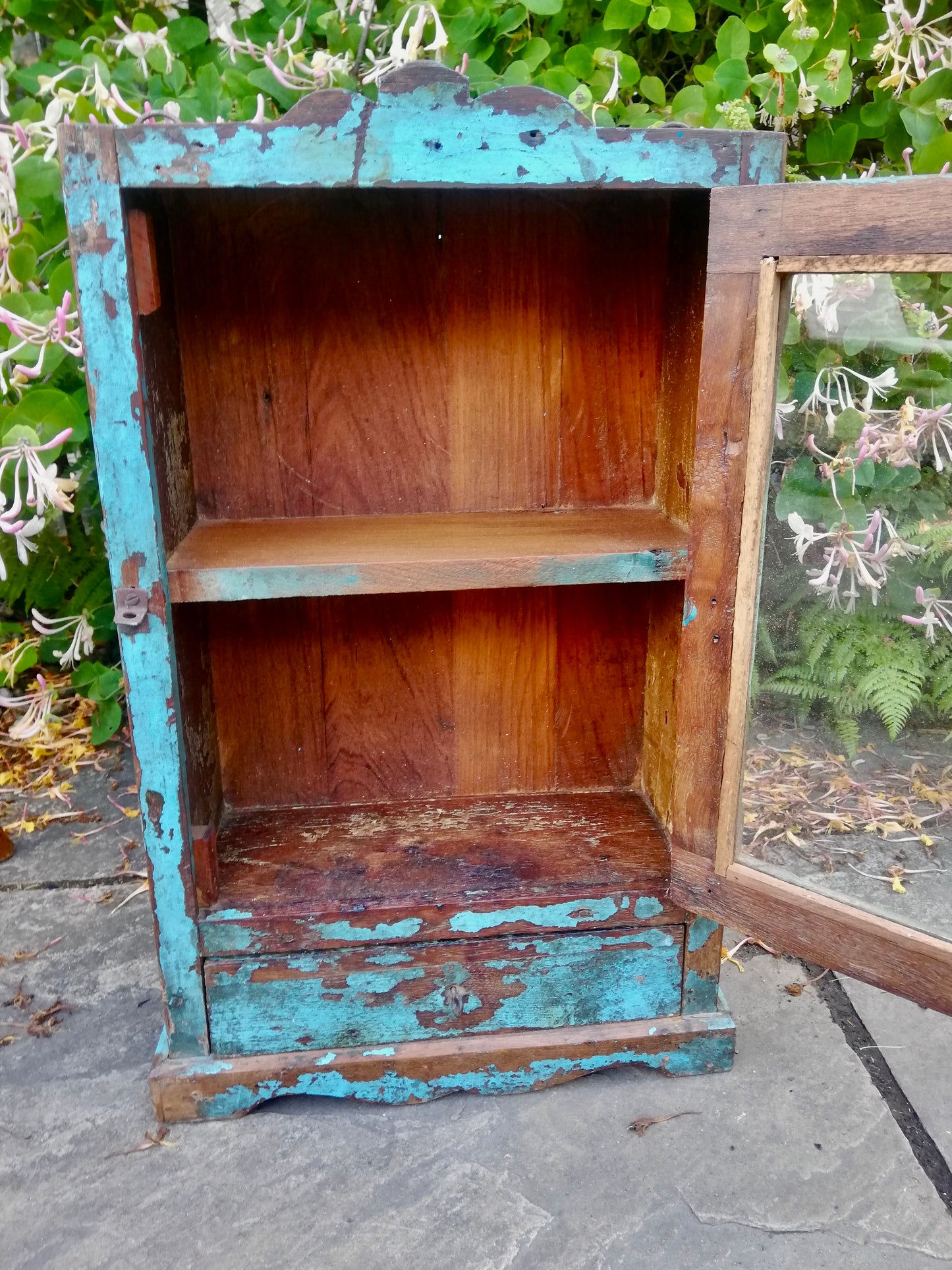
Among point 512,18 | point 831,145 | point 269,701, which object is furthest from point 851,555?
point 512,18

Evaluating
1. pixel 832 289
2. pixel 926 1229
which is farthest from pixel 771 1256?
pixel 832 289

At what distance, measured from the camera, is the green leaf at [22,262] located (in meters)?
1.66

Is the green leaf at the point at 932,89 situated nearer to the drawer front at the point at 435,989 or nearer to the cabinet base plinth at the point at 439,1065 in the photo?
the drawer front at the point at 435,989

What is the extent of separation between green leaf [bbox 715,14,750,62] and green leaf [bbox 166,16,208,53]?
0.99 m

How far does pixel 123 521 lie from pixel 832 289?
0.90 metres

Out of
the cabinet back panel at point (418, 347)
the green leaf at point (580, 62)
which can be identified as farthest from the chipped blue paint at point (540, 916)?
the green leaf at point (580, 62)

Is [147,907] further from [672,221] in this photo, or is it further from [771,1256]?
[672,221]

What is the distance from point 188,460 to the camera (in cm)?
153

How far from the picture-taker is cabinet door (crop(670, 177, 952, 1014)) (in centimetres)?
107

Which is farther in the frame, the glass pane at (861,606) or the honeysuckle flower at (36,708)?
the honeysuckle flower at (36,708)

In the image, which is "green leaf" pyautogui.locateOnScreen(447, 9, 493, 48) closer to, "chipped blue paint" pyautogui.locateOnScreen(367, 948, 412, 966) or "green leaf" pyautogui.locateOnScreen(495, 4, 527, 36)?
"green leaf" pyautogui.locateOnScreen(495, 4, 527, 36)

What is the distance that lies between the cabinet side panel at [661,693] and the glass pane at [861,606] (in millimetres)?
306

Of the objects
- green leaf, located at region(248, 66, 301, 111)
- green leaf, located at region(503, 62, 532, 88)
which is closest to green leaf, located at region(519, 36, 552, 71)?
green leaf, located at region(503, 62, 532, 88)

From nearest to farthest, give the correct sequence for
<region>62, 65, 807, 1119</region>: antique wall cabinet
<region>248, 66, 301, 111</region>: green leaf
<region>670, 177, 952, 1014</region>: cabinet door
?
1. <region>670, 177, 952, 1014</region>: cabinet door
2. <region>62, 65, 807, 1119</region>: antique wall cabinet
3. <region>248, 66, 301, 111</region>: green leaf
